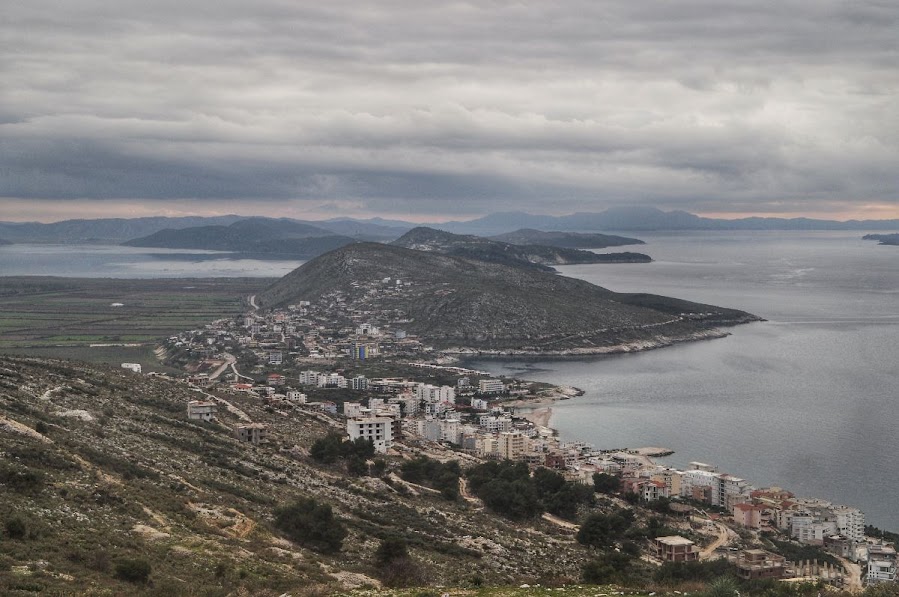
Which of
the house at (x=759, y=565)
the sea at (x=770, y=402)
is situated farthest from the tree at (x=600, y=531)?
the sea at (x=770, y=402)

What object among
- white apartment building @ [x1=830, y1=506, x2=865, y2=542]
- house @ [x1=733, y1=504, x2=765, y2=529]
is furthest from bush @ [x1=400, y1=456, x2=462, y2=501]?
white apartment building @ [x1=830, y1=506, x2=865, y2=542]

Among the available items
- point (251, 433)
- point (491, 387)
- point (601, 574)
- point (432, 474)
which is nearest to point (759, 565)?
point (601, 574)

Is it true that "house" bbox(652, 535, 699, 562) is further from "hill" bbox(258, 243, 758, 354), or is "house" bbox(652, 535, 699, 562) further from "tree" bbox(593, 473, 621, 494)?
"hill" bbox(258, 243, 758, 354)

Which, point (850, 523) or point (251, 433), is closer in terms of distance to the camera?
point (251, 433)

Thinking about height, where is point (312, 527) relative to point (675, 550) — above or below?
above

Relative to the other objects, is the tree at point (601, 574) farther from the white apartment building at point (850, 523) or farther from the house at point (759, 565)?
the white apartment building at point (850, 523)

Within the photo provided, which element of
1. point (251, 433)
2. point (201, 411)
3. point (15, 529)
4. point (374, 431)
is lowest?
point (374, 431)

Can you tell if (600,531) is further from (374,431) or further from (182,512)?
(374,431)
